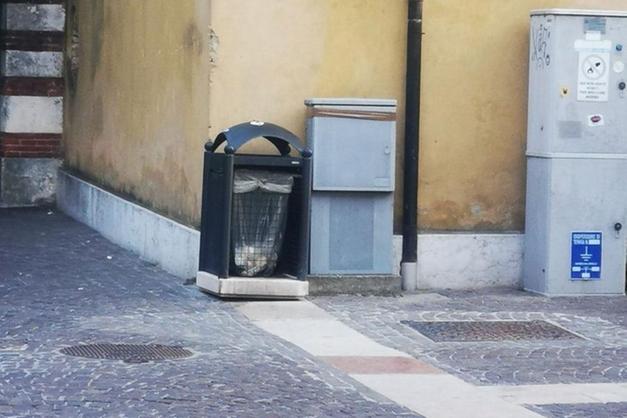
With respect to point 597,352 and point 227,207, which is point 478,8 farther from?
point 597,352

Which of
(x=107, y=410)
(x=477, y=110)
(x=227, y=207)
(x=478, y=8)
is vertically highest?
(x=478, y=8)

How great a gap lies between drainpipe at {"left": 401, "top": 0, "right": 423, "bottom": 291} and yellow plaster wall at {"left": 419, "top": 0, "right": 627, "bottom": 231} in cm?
17

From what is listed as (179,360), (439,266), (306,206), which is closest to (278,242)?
(306,206)

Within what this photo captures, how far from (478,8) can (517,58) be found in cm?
57

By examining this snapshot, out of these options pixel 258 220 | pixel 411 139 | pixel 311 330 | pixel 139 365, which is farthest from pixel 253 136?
pixel 139 365

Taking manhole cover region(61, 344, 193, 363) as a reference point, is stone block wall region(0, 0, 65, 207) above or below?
above

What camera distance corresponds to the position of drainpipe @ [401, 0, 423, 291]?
42.0ft

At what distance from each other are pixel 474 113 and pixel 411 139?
0.69 m

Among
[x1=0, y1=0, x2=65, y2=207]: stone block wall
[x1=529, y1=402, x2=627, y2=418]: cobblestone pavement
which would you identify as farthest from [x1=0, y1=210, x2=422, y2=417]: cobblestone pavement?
[x1=0, y1=0, x2=65, y2=207]: stone block wall

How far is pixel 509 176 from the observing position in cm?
1323

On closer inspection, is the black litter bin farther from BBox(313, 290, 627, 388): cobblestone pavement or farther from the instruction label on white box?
the instruction label on white box

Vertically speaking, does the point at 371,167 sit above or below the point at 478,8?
below

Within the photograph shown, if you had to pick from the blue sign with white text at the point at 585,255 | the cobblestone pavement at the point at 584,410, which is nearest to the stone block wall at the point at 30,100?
the blue sign with white text at the point at 585,255

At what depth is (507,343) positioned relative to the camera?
1072 centimetres
